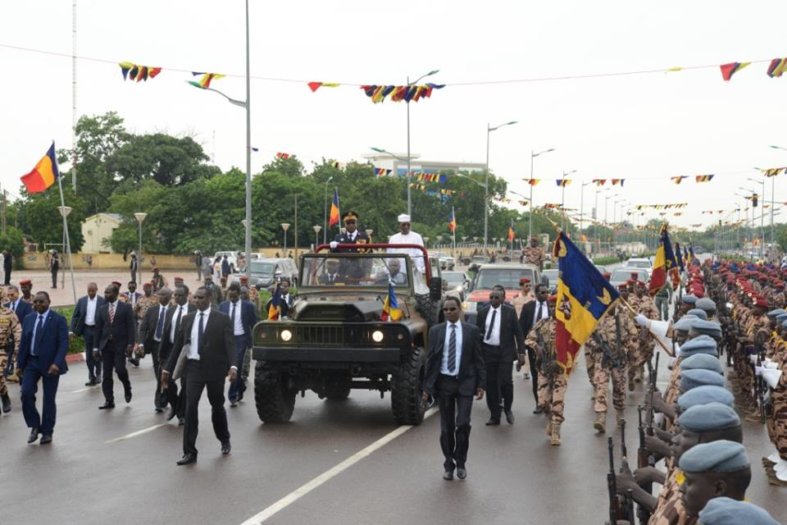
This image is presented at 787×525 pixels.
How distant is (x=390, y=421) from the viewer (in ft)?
40.4

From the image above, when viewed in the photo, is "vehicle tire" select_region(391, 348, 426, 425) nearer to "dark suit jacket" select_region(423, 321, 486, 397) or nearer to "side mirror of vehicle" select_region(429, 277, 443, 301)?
"side mirror of vehicle" select_region(429, 277, 443, 301)

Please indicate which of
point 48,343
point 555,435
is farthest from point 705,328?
point 48,343

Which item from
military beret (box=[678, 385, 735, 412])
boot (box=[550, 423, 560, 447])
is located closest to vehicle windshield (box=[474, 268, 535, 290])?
boot (box=[550, 423, 560, 447])

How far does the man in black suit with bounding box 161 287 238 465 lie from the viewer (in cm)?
988

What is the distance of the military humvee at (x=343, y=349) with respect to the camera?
11414 mm

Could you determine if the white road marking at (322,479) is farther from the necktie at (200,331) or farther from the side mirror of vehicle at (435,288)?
the side mirror of vehicle at (435,288)

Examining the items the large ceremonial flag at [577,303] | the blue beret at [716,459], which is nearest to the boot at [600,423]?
the large ceremonial flag at [577,303]

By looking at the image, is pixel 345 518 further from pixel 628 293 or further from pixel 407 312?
pixel 628 293

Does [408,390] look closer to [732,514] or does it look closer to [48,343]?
[48,343]

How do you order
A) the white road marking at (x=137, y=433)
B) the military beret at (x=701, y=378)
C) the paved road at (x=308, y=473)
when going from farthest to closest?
the white road marking at (x=137, y=433)
the paved road at (x=308, y=473)
the military beret at (x=701, y=378)

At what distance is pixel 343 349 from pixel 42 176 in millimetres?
12810

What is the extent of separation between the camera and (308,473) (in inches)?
369

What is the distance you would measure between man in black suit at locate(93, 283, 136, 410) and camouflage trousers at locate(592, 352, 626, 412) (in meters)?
6.41

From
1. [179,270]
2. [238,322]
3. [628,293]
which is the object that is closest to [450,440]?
[238,322]
